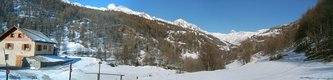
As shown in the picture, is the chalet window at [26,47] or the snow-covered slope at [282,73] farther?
the chalet window at [26,47]

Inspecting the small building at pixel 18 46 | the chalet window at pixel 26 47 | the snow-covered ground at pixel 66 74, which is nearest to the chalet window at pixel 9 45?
the small building at pixel 18 46

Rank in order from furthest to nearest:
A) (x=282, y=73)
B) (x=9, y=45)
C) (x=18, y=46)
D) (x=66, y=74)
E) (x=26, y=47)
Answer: (x=9, y=45) < (x=18, y=46) < (x=26, y=47) < (x=66, y=74) < (x=282, y=73)

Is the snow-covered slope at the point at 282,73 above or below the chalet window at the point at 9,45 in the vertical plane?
below

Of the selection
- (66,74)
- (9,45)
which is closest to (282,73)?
(66,74)

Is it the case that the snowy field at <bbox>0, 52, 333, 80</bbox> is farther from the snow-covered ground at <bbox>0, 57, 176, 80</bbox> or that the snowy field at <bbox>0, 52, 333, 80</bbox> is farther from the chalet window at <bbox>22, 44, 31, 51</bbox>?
the chalet window at <bbox>22, 44, 31, 51</bbox>

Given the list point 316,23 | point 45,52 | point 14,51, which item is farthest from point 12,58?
point 316,23

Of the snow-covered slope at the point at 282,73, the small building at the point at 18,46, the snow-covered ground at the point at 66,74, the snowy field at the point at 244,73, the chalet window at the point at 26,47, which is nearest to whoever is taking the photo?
the snow-covered slope at the point at 282,73

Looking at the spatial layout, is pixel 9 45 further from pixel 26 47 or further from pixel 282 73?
pixel 282 73

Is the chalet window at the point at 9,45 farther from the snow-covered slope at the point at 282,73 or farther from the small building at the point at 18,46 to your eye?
the snow-covered slope at the point at 282,73

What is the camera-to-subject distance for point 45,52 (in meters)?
63.5

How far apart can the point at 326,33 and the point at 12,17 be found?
160311 millimetres

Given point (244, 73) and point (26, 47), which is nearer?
point (244, 73)

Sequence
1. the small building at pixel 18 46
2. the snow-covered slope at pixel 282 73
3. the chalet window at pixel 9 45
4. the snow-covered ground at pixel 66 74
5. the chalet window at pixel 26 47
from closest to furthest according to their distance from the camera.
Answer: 1. the snow-covered slope at pixel 282 73
2. the snow-covered ground at pixel 66 74
3. the small building at pixel 18 46
4. the chalet window at pixel 26 47
5. the chalet window at pixel 9 45

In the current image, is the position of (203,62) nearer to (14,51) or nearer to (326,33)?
(326,33)
